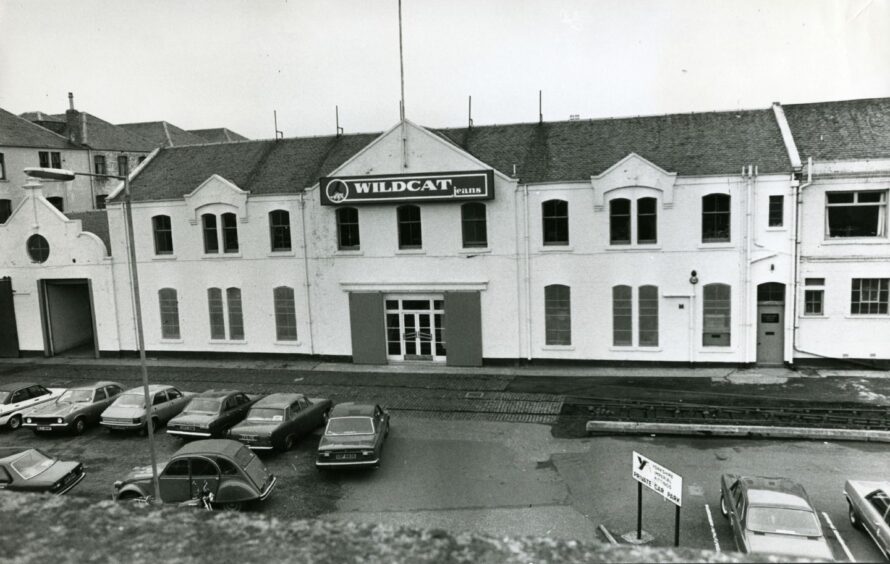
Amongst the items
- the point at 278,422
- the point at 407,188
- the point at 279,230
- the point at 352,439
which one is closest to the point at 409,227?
the point at 407,188

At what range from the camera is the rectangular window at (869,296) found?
26281mm

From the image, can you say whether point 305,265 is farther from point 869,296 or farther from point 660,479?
point 869,296

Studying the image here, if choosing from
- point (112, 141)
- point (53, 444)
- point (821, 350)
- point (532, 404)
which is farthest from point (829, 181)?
point (112, 141)

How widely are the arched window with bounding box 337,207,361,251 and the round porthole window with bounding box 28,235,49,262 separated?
16325mm

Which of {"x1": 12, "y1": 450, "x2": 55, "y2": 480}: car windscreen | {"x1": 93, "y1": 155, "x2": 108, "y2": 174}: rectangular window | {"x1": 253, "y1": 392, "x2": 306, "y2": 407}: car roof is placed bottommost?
{"x1": 12, "y1": 450, "x2": 55, "y2": 480}: car windscreen

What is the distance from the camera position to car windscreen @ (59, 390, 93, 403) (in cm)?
2280

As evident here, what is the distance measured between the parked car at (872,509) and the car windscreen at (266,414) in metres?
14.7

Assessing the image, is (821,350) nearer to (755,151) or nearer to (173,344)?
(755,151)

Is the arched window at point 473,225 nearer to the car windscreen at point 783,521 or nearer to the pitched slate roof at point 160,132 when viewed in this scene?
the car windscreen at point 783,521

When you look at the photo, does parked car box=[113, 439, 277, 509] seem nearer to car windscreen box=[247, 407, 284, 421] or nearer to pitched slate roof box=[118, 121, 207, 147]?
car windscreen box=[247, 407, 284, 421]

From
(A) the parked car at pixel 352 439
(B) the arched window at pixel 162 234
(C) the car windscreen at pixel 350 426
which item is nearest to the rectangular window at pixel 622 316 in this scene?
(A) the parked car at pixel 352 439

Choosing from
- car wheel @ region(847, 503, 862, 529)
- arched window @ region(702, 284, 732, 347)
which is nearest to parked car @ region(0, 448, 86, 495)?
car wheel @ region(847, 503, 862, 529)

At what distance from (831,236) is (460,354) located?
52.7ft

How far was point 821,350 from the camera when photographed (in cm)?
2689
